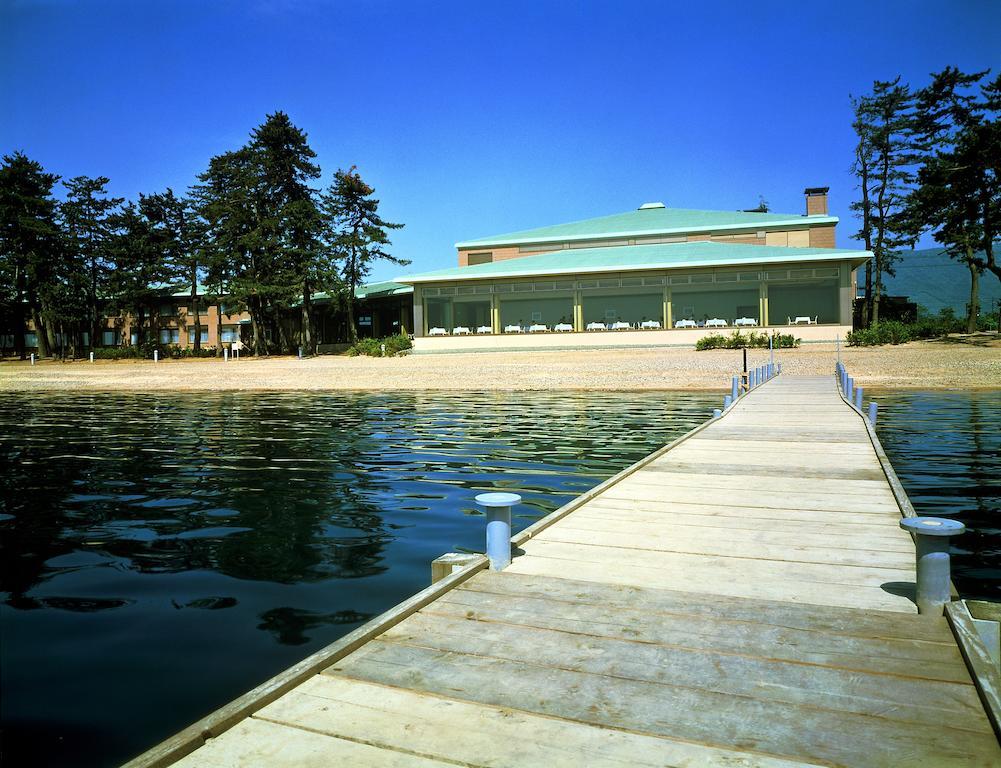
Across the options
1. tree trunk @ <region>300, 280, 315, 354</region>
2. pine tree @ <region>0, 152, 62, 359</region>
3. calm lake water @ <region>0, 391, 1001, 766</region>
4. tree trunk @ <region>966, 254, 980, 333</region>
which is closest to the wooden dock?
calm lake water @ <region>0, 391, 1001, 766</region>

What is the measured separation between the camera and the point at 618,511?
658 centimetres

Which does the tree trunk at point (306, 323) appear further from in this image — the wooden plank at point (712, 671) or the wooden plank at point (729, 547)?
the wooden plank at point (712, 671)

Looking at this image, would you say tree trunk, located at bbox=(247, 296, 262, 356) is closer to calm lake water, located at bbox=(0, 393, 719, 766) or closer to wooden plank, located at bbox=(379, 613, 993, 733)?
calm lake water, located at bbox=(0, 393, 719, 766)

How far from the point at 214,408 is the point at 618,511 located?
702 inches

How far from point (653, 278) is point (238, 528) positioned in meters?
36.7

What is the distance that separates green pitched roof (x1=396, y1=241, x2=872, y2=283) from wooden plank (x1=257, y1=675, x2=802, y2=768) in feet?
129

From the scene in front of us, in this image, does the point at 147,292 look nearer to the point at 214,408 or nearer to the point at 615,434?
the point at 214,408

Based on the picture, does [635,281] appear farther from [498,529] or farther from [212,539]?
[498,529]

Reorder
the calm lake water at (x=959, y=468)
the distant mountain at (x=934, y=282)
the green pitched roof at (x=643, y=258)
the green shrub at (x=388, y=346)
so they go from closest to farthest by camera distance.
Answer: the calm lake water at (x=959, y=468) → the green pitched roof at (x=643, y=258) → the green shrub at (x=388, y=346) → the distant mountain at (x=934, y=282)

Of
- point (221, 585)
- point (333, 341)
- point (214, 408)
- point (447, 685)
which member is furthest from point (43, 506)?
point (333, 341)

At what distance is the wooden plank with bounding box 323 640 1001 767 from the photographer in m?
2.53

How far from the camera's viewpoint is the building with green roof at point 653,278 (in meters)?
40.1

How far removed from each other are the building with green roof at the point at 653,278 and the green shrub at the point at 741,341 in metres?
3.11

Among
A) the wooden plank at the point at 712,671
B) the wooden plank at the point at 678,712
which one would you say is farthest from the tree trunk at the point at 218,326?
the wooden plank at the point at 678,712
